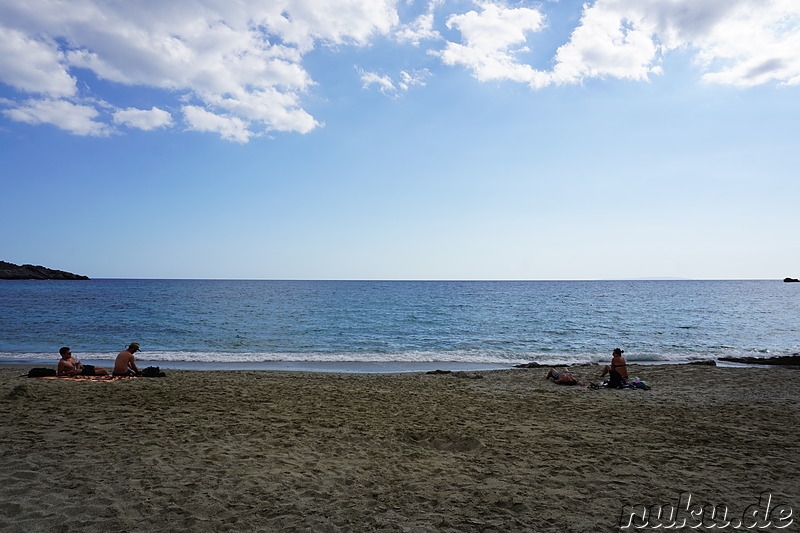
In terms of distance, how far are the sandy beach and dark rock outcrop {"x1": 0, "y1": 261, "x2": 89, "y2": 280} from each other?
195980 mm

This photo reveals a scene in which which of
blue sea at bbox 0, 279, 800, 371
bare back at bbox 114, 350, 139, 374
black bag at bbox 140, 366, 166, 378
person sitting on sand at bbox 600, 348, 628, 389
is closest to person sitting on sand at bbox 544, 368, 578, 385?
person sitting on sand at bbox 600, 348, 628, 389

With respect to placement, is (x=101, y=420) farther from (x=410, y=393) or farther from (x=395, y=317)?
(x=395, y=317)

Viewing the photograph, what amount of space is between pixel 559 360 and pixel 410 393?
41.1 feet

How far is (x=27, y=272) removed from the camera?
6496 inches

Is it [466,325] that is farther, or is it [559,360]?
[466,325]

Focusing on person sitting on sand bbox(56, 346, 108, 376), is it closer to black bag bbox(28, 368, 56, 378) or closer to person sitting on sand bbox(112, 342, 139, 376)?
black bag bbox(28, 368, 56, 378)

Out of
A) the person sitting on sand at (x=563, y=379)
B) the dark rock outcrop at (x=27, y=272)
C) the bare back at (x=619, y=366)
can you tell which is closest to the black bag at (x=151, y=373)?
the person sitting on sand at (x=563, y=379)

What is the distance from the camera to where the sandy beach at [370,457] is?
5.36 meters

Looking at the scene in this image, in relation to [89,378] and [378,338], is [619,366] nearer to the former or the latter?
[89,378]

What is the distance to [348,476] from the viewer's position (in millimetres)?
6578

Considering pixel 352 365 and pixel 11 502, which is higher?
pixel 11 502

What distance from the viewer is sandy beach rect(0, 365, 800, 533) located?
17.6ft

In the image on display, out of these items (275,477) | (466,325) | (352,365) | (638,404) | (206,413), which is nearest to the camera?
(275,477)

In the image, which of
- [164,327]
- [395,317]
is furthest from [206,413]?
[395,317]
